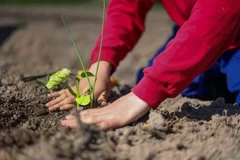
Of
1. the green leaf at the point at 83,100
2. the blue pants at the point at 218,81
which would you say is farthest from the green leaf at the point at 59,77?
the blue pants at the point at 218,81

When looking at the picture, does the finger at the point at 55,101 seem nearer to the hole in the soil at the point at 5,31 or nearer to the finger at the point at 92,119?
the finger at the point at 92,119

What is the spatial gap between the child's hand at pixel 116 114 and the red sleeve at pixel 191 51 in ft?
0.10

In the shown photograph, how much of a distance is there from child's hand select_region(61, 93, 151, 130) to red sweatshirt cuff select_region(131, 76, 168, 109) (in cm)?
1

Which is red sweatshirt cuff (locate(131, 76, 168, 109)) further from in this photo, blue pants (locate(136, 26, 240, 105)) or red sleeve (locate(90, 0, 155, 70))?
blue pants (locate(136, 26, 240, 105))

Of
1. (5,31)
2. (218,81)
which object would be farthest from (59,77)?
(5,31)

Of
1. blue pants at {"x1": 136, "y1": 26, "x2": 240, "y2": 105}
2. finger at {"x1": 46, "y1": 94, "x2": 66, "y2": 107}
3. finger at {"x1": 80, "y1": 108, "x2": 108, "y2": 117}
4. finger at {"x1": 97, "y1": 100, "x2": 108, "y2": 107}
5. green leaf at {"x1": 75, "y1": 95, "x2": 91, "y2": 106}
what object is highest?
finger at {"x1": 46, "y1": 94, "x2": 66, "y2": 107}

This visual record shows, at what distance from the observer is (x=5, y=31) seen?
527 cm

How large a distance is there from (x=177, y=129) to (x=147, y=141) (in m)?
0.13

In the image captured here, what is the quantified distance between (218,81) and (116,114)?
1046 millimetres

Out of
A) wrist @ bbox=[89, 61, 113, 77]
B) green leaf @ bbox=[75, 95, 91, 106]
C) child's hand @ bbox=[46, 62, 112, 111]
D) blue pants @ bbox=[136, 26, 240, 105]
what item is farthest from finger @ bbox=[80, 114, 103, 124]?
blue pants @ bbox=[136, 26, 240, 105]

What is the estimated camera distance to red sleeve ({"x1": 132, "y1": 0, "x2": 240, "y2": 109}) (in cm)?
163

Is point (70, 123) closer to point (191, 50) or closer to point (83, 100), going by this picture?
point (83, 100)

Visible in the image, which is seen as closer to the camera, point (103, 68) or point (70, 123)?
point (70, 123)

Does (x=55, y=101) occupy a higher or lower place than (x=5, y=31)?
lower
